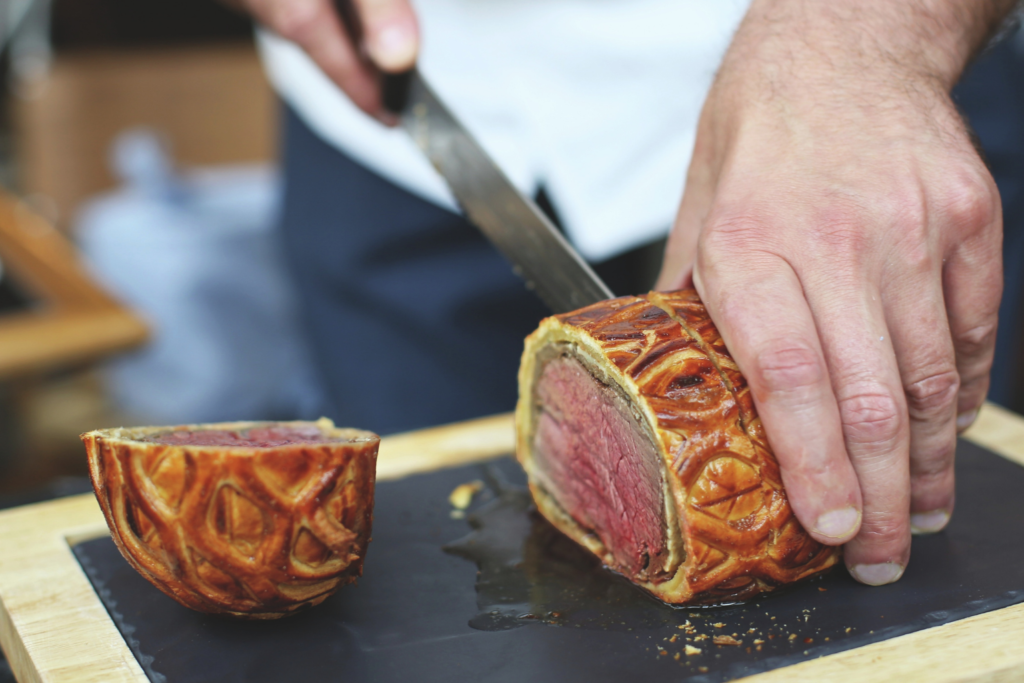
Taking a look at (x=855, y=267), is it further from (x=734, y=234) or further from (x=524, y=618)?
(x=524, y=618)

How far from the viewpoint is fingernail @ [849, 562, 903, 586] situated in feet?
5.62

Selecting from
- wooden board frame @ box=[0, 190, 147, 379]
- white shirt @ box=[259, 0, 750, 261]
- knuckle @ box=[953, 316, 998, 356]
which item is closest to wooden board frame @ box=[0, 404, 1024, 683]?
knuckle @ box=[953, 316, 998, 356]

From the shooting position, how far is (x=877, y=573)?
172 cm

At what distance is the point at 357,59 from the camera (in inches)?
101

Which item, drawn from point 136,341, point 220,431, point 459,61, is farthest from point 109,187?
point 220,431

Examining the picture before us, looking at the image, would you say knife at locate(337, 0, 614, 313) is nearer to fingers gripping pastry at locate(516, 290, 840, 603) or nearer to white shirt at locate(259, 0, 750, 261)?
fingers gripping pastry at locate(516, 290, 840, 603)

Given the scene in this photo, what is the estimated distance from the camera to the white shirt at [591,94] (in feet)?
8.90

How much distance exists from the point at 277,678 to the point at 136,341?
266 cm

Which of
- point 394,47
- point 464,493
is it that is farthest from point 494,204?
point 464,493

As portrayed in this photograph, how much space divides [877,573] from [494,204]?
1158 millimetres

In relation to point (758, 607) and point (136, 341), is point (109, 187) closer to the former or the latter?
point (136, 341)

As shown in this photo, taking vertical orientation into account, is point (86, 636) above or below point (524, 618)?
above

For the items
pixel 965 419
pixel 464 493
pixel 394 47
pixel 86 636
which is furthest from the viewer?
pixel 394 47

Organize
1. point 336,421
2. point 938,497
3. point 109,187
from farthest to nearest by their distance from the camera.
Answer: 1. point 109,187
2. point 336,421
3. point 938,497
